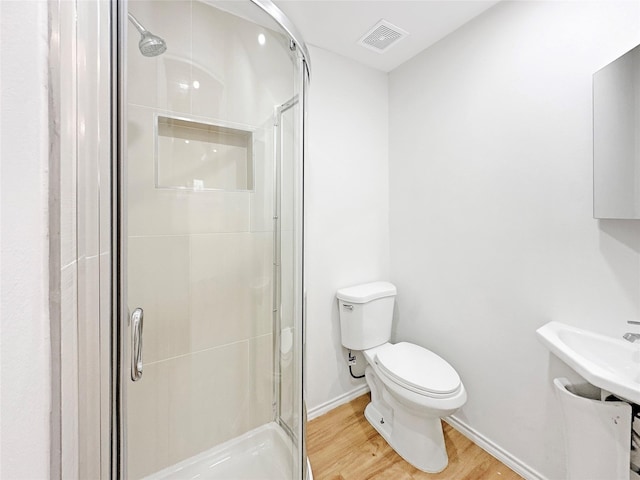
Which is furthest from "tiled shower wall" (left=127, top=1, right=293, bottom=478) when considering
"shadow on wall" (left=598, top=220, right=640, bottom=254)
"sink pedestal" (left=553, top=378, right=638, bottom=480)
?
"shadow on wall" (left=598, top=220, right=640, bottom=254)

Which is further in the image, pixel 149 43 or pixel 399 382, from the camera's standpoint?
pixel 399 382

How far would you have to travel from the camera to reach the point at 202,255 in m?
1.15

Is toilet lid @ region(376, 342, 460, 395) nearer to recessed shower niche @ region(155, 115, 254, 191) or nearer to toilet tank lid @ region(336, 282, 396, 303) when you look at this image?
toilet tank lid @ region(336, 282, 396, 303)

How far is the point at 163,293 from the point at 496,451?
1753 millimetres

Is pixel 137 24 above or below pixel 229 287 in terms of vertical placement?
above

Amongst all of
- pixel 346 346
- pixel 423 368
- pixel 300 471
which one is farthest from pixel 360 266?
pixel 300 471

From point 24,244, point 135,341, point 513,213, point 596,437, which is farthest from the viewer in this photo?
point 513,213

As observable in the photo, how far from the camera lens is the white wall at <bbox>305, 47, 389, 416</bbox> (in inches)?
69.6

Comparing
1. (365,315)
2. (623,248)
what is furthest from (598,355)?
(365,315)

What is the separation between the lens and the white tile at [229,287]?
117cm

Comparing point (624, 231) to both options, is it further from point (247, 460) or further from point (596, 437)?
point (247, 460)

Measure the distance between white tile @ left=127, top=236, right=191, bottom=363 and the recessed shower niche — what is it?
0.72 ft

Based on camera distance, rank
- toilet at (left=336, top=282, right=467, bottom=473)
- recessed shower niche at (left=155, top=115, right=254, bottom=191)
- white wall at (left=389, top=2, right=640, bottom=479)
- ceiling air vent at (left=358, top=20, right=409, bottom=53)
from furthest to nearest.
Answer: ceiling air vent at (left=358, top=20, right=409, bottom=53) < toilet at (left=336, top=282, right=467, bottom=473) < white wall at (left=389, top=2, right=640, bottom=479) < recessed shower niche at (left=155, top=115, right=254, bottom=191)

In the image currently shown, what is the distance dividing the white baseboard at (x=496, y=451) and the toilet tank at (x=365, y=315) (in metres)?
0.60
